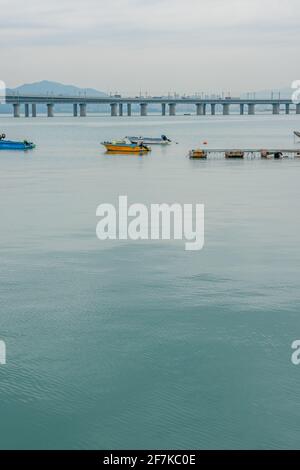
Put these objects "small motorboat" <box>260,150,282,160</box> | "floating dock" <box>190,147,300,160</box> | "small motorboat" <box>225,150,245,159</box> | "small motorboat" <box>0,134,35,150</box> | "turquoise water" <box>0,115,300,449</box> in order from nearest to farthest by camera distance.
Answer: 1. "turquoise water" <box>0,115,300,449</box>
2. "small motorboat" <box>260,150,282,160</box>
3. "floating dock" <box>190,147,300,160</box>
4. "small motorboat" <box>225,150,245,159</box>
5. "small motorboat" <box>0,134,35,150</box>

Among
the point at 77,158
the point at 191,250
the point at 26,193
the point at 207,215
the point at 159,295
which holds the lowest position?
the point at 159,295

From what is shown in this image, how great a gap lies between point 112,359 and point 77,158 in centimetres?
10344

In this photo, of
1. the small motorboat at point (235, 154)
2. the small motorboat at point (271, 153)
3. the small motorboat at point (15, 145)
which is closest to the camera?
the small motorboat at point (271, 153)

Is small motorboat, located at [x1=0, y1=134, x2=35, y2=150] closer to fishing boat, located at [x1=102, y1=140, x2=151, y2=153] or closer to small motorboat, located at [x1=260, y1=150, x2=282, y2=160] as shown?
fishing boat, located at [x1=102, y1=140, x2=151, y2=153]

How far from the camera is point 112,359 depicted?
92.4ft

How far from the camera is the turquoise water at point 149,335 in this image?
75.9 feet

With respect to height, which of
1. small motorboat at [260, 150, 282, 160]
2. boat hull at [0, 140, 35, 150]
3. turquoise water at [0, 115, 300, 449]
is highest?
boat hull at [0, 140, 35, 150]

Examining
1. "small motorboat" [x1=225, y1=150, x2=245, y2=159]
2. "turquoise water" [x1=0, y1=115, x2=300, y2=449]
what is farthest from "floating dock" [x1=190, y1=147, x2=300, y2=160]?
"turquoise water" [x1=0, y1=115, x2=300, y2=449]

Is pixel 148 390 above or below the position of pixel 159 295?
below

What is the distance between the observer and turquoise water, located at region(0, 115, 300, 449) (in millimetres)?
23125

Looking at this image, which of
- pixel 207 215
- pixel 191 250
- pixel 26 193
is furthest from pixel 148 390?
pixel 26 193

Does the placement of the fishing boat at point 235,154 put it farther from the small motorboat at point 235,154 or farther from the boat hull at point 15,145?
the boat hull at point 15,145

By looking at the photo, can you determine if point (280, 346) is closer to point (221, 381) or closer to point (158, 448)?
point (221, 381)

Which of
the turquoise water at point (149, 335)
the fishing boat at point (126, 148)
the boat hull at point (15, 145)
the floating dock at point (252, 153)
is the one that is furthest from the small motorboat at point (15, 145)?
the turquoise water at point (149, 335)
